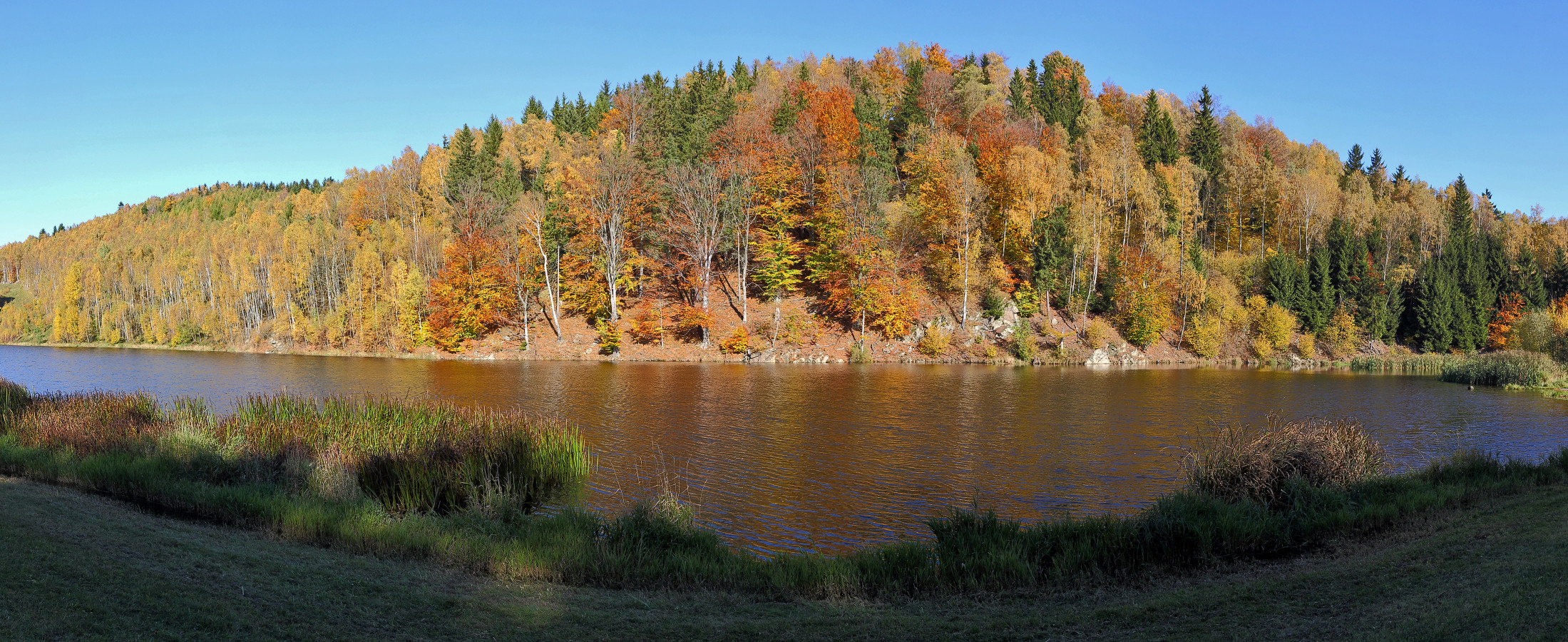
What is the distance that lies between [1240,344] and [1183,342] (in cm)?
464

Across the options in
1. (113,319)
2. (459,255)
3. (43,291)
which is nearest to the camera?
(459,255)

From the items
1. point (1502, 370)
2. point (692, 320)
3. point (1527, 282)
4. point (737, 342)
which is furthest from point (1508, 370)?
point (692, 320)

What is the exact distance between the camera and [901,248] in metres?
63.1

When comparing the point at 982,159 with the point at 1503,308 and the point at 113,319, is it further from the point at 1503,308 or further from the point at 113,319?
the point at 113,319

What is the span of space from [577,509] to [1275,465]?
42.9 feet

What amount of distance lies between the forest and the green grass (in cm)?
4786

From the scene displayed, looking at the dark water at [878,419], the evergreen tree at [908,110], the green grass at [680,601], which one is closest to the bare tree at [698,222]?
the dark water at [878,419]

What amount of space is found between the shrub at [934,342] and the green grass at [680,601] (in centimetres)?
4636

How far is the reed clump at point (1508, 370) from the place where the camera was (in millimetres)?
41531

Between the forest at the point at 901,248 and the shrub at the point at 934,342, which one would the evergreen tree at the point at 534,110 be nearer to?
the forest at the point at 901,248

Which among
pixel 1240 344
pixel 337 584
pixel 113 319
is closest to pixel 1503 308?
pixel 1240 344

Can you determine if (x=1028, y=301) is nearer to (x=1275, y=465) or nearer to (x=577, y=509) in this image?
(x=1275, y=465)

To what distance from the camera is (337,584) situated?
9266mm

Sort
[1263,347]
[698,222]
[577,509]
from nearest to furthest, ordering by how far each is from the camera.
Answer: [577,509] → [1263,347] → [698,222]
